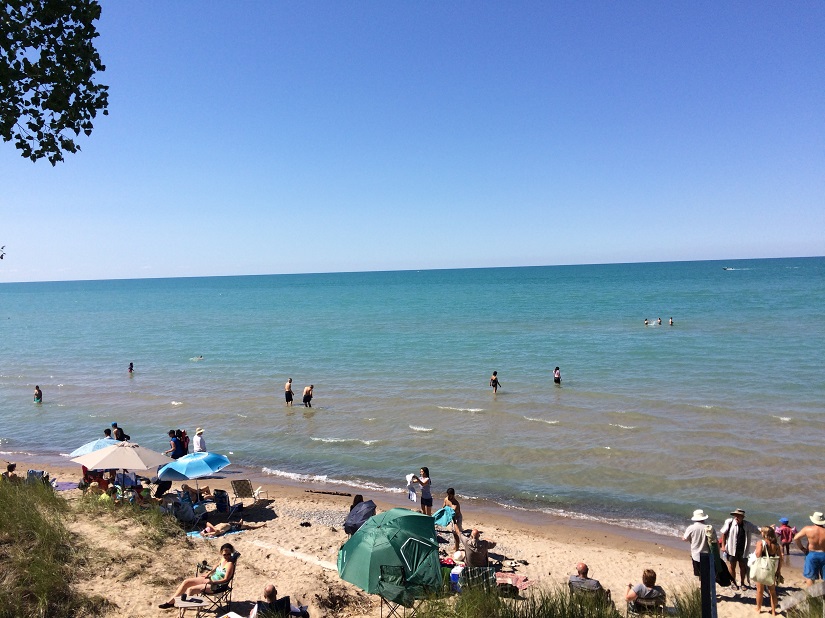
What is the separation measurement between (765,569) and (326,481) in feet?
36.4

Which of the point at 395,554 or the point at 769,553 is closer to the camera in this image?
the point at 395,554

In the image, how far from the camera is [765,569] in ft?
27.7

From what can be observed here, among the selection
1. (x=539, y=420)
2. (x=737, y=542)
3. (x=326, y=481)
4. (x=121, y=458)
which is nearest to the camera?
(x=737, y=542)

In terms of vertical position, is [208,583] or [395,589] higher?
[395,589]

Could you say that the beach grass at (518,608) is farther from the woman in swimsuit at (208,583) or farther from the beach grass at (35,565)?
the beach grass at (35,565)

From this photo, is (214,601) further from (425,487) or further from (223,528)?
(425,487)

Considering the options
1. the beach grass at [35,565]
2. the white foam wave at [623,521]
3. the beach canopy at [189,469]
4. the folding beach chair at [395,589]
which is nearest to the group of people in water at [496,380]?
the white foam wave at [623,521]

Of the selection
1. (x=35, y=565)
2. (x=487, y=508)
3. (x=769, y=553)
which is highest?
(x=35, y=565)

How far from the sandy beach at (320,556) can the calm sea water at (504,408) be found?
1201mm

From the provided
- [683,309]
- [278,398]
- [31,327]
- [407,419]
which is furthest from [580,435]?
[31,327]

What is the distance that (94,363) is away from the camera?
126ft

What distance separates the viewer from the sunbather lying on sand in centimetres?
1156

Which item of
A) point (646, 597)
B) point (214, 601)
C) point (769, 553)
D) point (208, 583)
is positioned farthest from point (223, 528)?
point (769, 553)

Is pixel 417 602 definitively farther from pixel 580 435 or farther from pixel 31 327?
pixel 31 327
